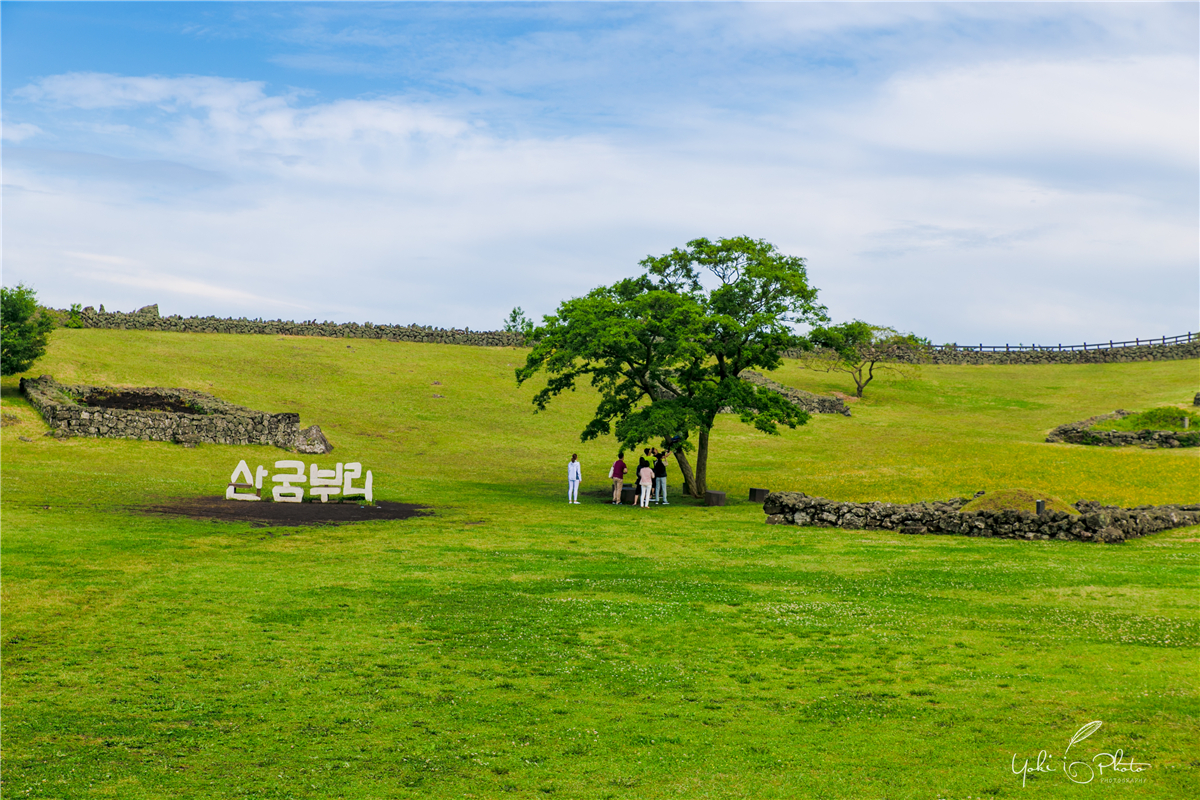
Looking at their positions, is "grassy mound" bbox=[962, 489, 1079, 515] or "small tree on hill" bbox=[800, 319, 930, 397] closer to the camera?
"grassy mound" bbox=[962, 489, 1079, 515]

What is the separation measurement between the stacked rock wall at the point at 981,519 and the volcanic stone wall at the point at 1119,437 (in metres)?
24.9

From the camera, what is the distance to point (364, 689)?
1134cm

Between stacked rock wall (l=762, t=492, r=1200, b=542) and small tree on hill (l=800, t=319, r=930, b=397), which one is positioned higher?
small tree on hill (l=800, t=319, r=930, b=397)

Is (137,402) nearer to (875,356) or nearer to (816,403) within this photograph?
(816,403)

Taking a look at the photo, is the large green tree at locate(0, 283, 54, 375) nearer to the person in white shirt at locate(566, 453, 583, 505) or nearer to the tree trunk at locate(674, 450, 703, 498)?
the person in white shirt at locate(566, 453, 583, 505)

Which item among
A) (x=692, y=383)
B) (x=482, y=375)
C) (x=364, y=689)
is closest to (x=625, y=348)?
(x=692, y=383)

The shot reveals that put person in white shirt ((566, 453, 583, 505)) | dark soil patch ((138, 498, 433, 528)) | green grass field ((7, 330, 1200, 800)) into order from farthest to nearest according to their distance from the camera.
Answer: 1. person in white shirt ((566, 453, 583, 505))
2. dark soil patch ((138, 498, 433, 528))
3. green grass field ((7, 330, 1200, 800))

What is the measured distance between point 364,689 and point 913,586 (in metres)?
11.7

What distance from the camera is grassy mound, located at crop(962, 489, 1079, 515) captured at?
2575cm

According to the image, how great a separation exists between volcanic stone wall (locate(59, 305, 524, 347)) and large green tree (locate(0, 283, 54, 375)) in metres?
23.8

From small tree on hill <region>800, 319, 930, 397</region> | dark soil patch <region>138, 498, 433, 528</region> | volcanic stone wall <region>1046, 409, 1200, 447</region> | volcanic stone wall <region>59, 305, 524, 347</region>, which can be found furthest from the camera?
small tree on hill <region>800, 319, 930, 397</region>

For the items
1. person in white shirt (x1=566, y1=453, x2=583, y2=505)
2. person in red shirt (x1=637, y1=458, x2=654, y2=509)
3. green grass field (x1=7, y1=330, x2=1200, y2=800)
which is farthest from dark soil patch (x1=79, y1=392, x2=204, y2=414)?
person in red shirt (x1=637, y1=458, x2=654, y2=509)

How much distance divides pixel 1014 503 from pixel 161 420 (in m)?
37.1

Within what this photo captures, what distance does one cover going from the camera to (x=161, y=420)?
42031 mm
